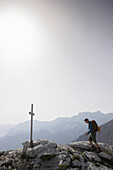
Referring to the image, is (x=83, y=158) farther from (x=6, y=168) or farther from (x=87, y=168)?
(x=6, y=168)

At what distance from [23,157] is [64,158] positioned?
474 cm

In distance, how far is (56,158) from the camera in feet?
38.1

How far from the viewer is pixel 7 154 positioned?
13898mm

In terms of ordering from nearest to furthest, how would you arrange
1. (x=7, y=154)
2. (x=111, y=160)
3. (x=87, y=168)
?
(x=87, y=168), (x=111, y=160), (x=7, y=154)

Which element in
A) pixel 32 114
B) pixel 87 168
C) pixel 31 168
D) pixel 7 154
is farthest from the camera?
pixel 32 114

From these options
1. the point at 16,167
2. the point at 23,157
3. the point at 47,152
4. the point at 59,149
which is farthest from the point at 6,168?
the point at 59,149

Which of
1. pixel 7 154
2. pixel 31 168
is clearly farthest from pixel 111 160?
pixel 7 154

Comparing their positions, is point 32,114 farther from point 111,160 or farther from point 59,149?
point 111,160

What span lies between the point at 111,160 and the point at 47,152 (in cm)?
687

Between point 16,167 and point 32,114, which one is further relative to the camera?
point 32,114

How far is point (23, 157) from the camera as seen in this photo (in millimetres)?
12719

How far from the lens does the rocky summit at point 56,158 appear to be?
10.7 m

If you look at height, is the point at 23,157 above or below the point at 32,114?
below

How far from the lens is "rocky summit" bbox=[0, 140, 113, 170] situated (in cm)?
1072
